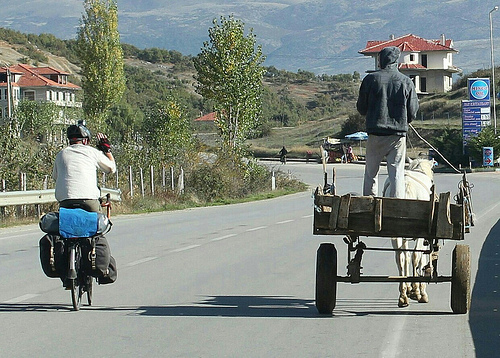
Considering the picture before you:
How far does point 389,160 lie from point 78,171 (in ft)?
11.1

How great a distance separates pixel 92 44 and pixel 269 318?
63.6m

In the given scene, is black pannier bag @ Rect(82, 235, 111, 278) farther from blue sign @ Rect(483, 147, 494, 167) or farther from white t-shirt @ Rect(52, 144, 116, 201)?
blue sign @ Rect(483, 147, 494, 167)

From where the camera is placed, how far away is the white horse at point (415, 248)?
→ 977cm

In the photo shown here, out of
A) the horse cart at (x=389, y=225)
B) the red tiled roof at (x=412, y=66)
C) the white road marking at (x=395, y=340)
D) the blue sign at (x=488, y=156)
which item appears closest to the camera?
the white road marking at (x=395, y=340)

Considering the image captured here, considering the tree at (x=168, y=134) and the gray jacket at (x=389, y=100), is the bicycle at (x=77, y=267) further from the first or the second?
the tree at (x=168, y=134)

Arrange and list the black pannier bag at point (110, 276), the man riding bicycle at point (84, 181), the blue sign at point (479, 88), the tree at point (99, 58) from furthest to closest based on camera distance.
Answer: the tree at point (99, 58), the blue sign at point (479, 88), the black pannier bag at point (110, 276), the man riding bicycle at point (84, 181)

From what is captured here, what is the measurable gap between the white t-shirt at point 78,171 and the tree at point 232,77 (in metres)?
31.0

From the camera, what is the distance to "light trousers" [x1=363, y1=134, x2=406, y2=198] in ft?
32.6

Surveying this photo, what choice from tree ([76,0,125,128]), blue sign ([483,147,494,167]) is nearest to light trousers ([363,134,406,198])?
blue sign ([483,147,494,167])

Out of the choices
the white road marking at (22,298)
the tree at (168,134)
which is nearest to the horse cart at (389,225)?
the white road marking at (22,298)

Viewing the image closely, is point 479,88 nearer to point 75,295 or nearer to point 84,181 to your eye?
point 84,181

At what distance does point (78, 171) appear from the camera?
9500 millimetres

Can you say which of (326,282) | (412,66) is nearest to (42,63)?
(412,66)

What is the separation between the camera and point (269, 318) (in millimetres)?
9094
